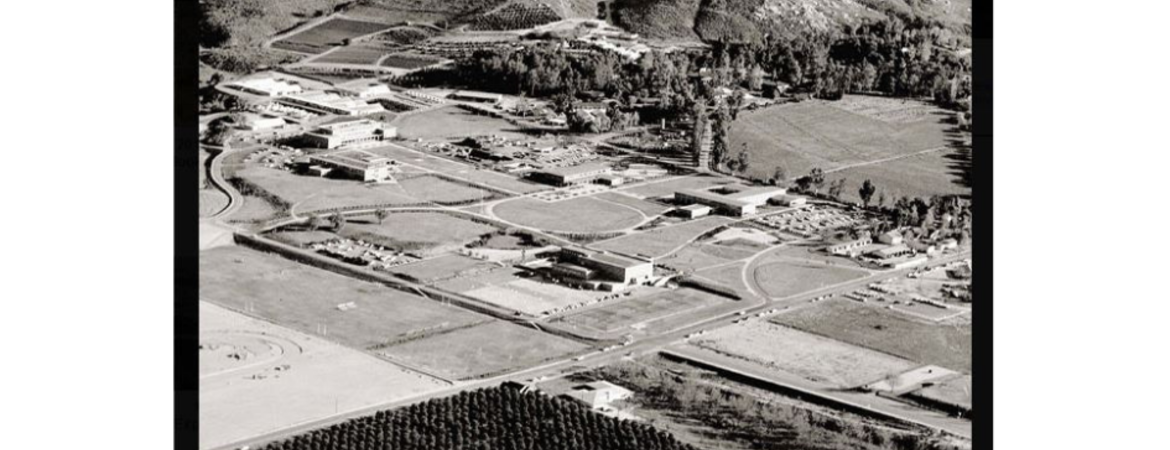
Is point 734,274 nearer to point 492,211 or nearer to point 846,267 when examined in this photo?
point 846,267

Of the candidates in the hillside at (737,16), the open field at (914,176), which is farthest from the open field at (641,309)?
the hillside at (737,16)

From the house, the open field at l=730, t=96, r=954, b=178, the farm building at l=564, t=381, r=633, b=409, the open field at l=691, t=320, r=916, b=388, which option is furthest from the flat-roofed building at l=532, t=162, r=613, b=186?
the house

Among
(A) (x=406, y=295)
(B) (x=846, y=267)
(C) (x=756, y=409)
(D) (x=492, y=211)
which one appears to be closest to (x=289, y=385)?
(A) (x=406, y=295)

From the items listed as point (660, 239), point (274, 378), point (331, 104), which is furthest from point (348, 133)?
point (660, 239)

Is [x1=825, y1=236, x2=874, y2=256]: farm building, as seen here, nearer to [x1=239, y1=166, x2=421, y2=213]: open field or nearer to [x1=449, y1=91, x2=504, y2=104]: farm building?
[x1=449, y1=91, x2=504, y2=104]: farm building

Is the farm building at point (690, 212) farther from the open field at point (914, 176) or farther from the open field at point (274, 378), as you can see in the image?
the open field at point (274, 378)

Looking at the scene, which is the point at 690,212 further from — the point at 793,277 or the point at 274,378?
the point at 274,378
